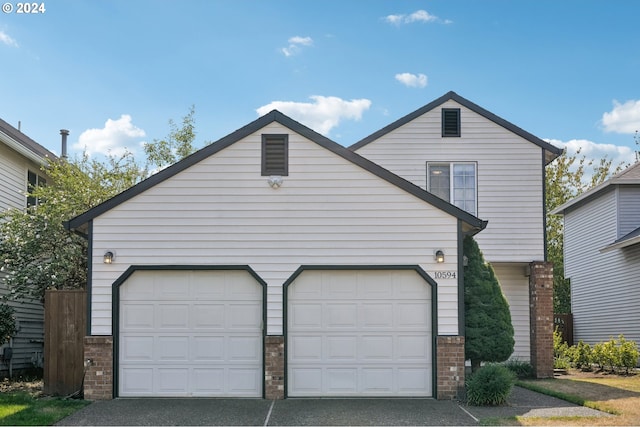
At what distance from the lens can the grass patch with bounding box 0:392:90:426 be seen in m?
10.5

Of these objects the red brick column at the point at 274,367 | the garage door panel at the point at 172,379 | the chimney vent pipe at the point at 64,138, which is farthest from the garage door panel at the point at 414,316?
the chimney vent pipe at the point at 64,138

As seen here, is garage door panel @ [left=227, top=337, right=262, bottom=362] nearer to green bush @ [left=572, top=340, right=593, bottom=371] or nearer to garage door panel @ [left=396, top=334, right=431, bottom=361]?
garage door panel @ [left=396, top=334, right=431, bottom=361]

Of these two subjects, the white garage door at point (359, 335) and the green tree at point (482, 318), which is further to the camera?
the green tree at point (482, 318)

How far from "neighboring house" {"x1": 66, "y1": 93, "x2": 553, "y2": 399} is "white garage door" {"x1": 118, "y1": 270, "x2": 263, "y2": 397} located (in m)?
0.02

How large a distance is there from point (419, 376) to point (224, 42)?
882 cm

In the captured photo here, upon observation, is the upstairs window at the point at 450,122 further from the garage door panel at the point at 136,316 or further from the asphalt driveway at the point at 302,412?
the garage door panel at the point at 136,316

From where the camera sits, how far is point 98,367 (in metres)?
12.5

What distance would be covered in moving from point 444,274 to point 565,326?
15186mm

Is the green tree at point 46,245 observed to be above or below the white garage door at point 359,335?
above

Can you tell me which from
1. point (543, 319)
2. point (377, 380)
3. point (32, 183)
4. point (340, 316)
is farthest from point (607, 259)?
point (32, 183)

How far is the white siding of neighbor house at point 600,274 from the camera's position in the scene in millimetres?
21078

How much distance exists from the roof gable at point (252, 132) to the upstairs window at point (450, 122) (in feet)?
17.1

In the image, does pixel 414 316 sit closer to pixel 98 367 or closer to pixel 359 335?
pixel 359 335

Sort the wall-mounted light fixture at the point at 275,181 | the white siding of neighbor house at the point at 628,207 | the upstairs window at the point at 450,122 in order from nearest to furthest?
the wall-mounted light fixture at the point at 275,181
the upstairs window at the point at 450,122
the white siding of neighbor house at the point at 628,207
